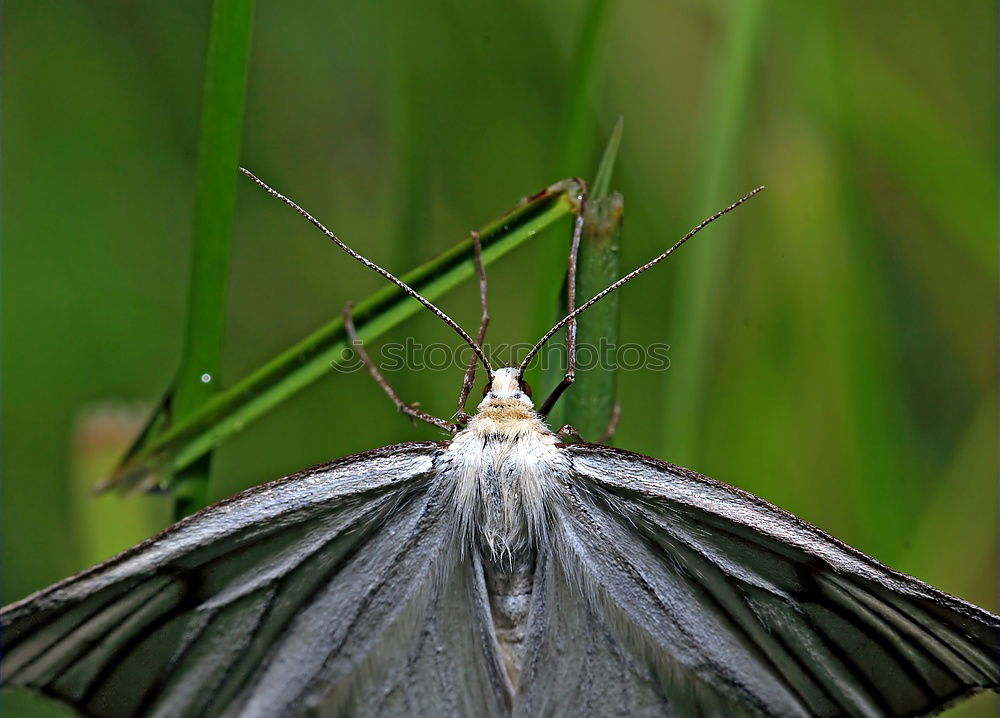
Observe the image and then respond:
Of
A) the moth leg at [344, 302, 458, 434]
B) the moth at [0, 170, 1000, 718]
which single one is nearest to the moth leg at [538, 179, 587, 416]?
the moth at [0, 170, 1000, 718]

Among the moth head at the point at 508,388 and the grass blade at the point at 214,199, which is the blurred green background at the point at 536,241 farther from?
the grass blade at the point at 214,199

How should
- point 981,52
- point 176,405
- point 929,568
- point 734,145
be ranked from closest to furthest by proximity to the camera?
point 176,405 → point 734,145 → point 929,568 → point 981,52

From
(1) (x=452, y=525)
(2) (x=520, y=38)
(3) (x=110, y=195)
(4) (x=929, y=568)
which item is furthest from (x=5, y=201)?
(4) (x=929, y=568)

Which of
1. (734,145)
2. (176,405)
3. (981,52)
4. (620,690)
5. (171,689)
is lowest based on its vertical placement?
(171,689)

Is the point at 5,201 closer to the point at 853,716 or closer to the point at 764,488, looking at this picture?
the point at 764,488

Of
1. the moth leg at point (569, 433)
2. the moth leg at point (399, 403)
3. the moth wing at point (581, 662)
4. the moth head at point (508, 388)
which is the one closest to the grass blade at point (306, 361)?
the moth leg at point (399, 403)

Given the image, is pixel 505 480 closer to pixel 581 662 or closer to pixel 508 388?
pixel 508 388

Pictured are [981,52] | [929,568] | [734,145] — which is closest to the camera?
[734,145]
